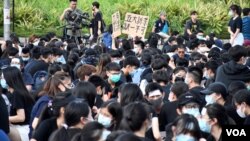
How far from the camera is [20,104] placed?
8898mm

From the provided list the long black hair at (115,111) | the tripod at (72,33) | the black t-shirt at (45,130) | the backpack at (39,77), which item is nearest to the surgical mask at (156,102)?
the long black hair at (115,111)

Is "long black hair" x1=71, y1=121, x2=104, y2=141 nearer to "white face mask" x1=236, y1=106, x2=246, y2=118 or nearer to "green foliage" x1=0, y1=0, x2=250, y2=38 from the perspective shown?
"white face mask" x1=236, y1=106, x2=246, y2=118

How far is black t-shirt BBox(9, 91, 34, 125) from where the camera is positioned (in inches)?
350

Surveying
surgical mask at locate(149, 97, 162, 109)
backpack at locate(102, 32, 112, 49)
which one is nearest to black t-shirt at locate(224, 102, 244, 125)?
surgical mask at locate(149, 97, 162, 109)

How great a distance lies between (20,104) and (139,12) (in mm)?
18562

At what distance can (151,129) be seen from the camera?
7.89m

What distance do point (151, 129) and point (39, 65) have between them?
4700mm

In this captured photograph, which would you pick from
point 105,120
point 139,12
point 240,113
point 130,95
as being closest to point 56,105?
point 105,120

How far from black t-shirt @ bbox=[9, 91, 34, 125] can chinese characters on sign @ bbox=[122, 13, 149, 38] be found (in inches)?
390

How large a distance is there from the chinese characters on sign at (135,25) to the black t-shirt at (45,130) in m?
11.2

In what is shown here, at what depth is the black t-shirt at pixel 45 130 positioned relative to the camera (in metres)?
7.58

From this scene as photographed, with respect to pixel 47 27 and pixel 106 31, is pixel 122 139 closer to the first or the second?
pixel 106 31

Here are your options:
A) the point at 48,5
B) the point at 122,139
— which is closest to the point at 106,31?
the point at 48,5

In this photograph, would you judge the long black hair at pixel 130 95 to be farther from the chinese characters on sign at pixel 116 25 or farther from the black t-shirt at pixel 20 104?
the chinese characters on sign at pixel 116 25
